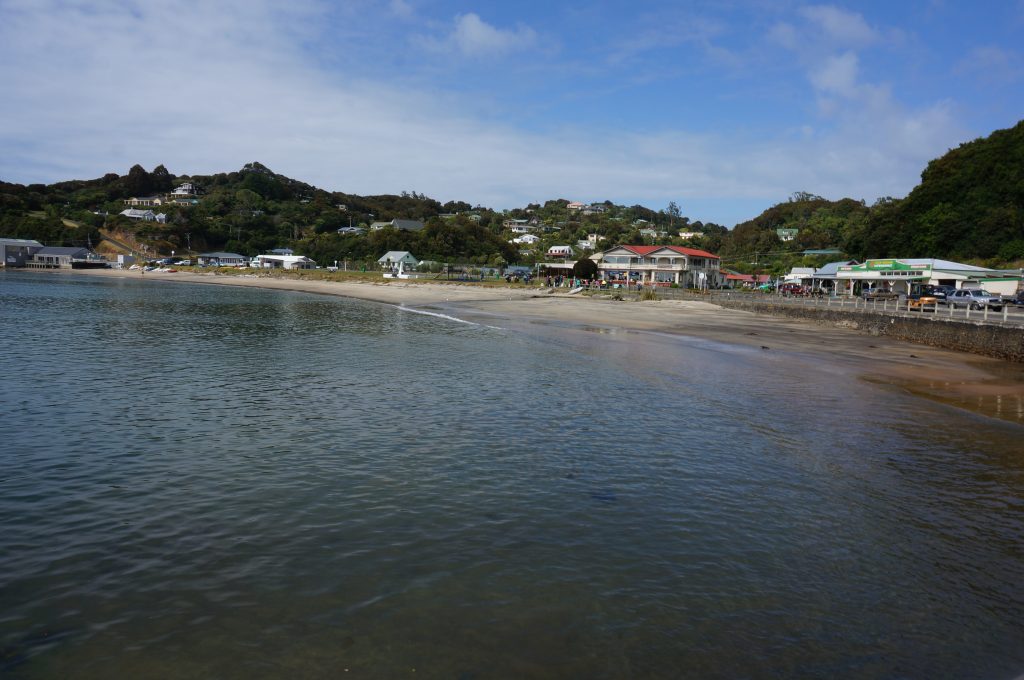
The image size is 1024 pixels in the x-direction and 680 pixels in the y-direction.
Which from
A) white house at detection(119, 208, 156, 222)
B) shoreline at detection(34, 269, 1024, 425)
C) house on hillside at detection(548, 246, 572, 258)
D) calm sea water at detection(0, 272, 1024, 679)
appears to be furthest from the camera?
white house at detection(119, 208, 156, 222)

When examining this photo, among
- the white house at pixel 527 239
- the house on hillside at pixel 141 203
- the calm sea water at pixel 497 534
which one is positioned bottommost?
the calm sea water at pixel 497 534

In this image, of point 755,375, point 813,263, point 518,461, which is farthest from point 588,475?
point 813,263

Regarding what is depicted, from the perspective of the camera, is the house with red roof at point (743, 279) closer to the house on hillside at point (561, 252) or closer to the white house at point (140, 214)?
the house on hillside at point (561, 252)

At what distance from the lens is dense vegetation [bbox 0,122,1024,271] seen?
75500mm

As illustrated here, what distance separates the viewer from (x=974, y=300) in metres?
43.1

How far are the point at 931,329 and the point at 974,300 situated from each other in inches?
524

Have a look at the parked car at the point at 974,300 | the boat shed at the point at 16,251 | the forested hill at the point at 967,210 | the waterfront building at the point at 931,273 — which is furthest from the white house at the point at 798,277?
the boat shed at the point at 16,251

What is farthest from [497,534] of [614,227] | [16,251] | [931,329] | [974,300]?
[614,227]

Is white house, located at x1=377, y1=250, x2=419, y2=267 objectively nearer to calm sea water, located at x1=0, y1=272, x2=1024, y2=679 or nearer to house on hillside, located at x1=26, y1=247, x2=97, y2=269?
house on hillside, located at x1=26, y1=247, x2=97, y2=269

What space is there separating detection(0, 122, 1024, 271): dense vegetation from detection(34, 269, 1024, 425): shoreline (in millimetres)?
39572

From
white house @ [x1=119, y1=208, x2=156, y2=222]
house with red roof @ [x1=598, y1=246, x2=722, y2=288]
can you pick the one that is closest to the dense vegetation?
white house @ [x1=119, y1=208, x2=156, y2=222]

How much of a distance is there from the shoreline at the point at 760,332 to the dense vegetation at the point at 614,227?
39.6 meters

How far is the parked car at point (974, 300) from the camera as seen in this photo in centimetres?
4140

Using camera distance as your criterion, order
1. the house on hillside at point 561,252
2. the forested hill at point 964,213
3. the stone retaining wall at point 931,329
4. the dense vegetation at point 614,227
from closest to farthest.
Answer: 1. the stone retaining wall at point 931,329
2. the forested hill at point 964,213
3. the dense vegetation at point 614,227
4. the house on hillside at point 561,252
